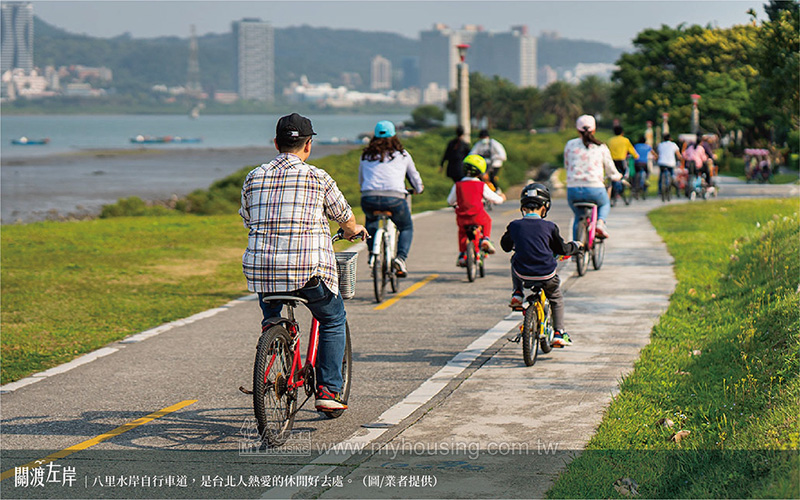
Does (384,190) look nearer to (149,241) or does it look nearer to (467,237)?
(467,237)

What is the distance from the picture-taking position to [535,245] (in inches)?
329

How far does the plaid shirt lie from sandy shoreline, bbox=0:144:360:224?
37.5 m

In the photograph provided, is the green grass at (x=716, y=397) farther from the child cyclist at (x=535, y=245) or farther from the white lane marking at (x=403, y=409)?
the white lane marking at (x=403, y=409)

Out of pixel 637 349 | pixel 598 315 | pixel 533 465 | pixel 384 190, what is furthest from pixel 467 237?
pixel 533 465

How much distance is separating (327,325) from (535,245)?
8.45 feet

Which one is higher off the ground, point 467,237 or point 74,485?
point 467,237

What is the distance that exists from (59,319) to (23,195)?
52.8 metres

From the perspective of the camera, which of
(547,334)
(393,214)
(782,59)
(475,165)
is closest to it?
(547,334)

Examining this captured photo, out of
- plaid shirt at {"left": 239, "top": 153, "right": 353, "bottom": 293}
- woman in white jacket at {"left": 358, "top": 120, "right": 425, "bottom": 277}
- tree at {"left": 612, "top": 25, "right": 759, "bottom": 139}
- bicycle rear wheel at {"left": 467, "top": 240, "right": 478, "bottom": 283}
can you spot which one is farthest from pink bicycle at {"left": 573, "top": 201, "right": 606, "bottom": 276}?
tree at {"left": 612, "top": 25, "right": 759, "bottom": 139}

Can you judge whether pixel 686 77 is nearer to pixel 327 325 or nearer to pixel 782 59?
pixel 782 59

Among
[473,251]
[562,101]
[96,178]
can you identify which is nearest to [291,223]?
[473,251]

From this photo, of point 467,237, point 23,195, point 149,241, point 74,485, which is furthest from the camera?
point 23,195

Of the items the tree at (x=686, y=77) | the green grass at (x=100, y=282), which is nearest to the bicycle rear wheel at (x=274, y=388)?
the green grass at (x=100, y=282)

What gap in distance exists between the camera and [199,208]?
40625 millimetres
